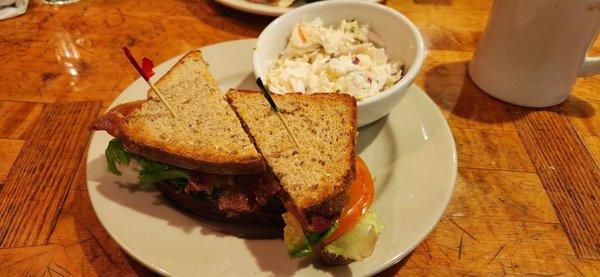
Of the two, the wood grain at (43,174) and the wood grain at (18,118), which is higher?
the wood grain at (18,118)

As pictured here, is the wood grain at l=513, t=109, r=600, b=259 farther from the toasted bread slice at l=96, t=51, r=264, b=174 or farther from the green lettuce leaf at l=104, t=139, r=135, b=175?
the green lettuce leaf at l=104, t=139, r=135, b=175

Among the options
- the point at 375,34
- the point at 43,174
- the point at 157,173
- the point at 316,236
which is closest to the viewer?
the point at 316,236

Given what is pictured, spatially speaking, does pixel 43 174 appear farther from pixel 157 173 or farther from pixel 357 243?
pixel 357 243

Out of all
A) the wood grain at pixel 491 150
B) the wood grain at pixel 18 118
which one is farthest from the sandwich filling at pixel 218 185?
the wood grain at pixel 491 150

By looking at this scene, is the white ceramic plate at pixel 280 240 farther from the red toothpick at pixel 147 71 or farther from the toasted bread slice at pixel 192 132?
the red toothpick at pixel 147 71

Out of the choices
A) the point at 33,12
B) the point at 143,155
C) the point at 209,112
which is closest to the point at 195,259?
the point at 143,155

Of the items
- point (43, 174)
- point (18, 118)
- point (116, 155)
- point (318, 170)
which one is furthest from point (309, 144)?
point (18, 118)
